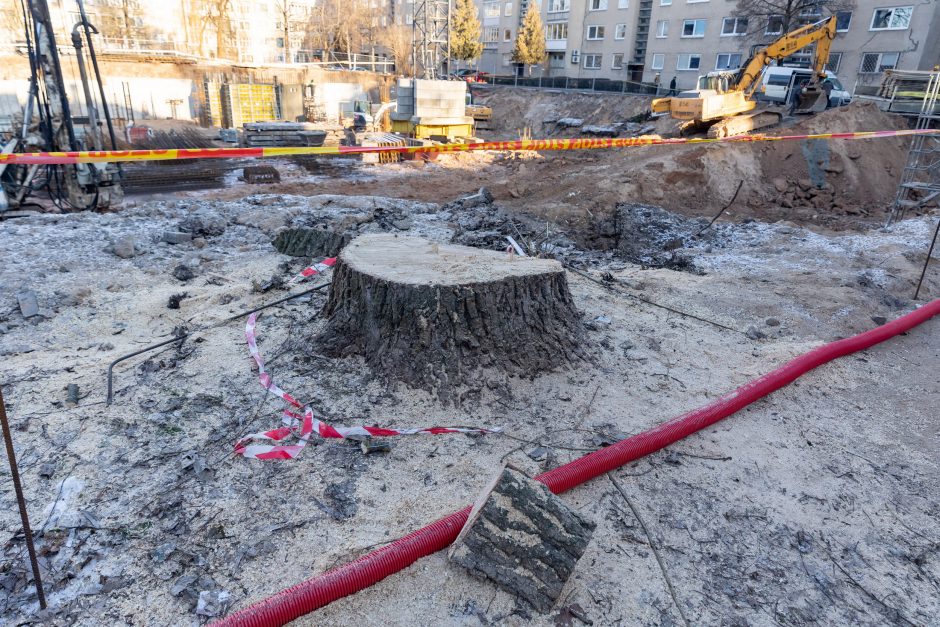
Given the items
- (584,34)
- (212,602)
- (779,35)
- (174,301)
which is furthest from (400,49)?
(212,602)

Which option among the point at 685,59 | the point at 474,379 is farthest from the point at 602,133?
the point at 474,379

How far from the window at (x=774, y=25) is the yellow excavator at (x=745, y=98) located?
13.1m

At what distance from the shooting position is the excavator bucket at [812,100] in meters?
17.2

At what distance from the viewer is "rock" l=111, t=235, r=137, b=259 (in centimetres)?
776

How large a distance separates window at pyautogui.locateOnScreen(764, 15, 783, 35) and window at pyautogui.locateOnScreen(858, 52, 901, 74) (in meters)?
4.37

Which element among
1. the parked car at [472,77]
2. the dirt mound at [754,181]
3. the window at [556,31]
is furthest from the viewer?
the window at [556,31]

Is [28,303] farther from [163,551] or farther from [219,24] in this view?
[219,24]

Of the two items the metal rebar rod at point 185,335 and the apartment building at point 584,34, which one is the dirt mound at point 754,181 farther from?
the apartment building at point 584,34

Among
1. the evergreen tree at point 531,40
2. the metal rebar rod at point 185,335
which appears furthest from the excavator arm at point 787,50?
the evergreen tree at point 531,40

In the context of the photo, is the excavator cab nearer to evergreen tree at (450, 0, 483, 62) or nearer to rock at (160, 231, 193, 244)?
rock at (160, 231, 193, 244)

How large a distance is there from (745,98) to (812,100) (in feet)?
7.70

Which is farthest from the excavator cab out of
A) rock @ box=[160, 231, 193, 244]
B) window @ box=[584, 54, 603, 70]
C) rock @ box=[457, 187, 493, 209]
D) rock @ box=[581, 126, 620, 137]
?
window @ box=[584, 54, 603, 70]

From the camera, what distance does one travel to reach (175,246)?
8.38 m

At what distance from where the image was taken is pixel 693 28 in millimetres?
33875
